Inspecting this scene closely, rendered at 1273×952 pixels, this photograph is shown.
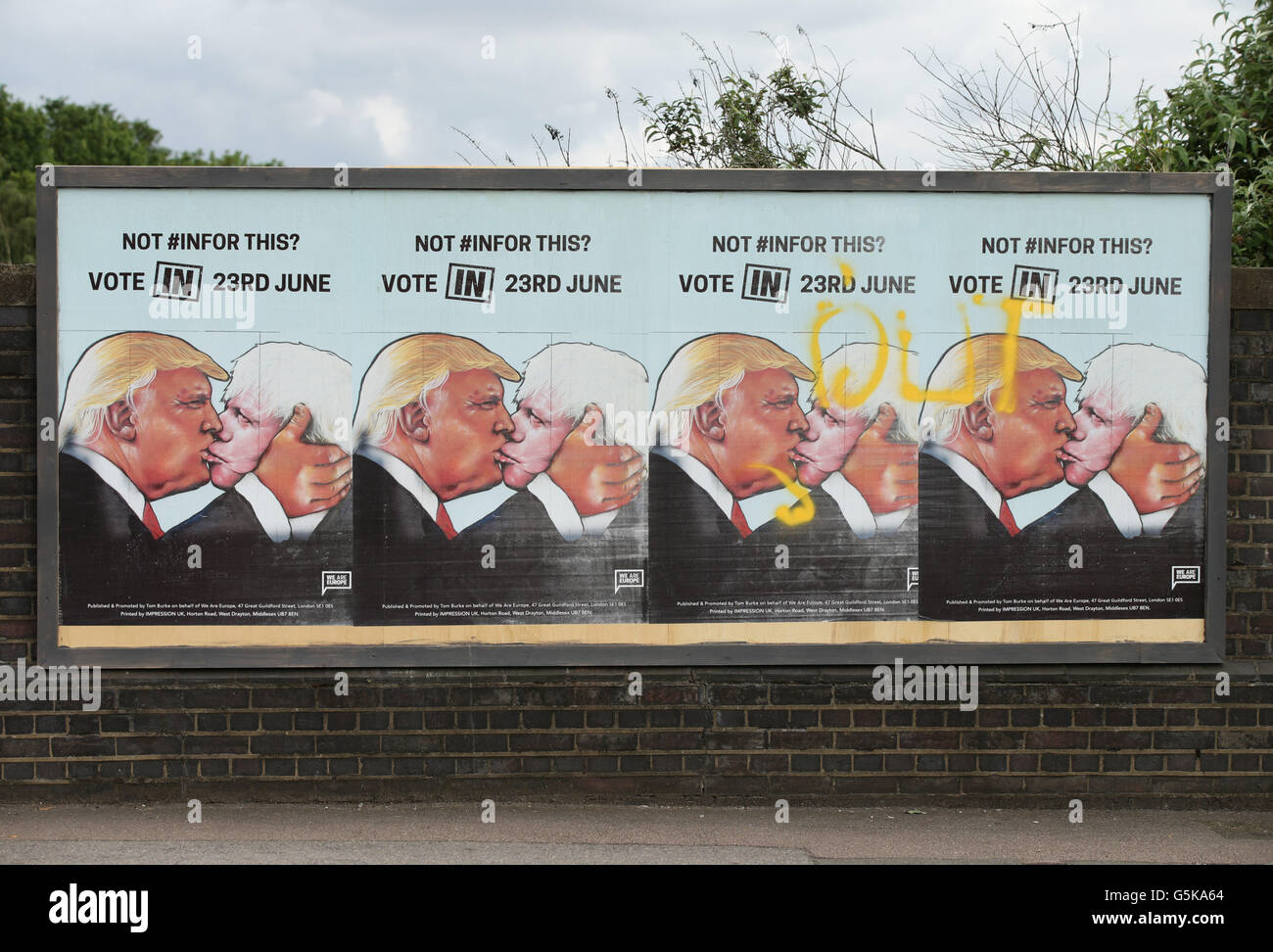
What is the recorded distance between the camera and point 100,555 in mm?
6551

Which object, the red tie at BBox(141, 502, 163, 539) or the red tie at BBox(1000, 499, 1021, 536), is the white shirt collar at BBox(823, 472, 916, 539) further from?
the red tie at BBox(141, 502, 163, 539)

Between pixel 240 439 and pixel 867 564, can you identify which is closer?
pixel 240 439

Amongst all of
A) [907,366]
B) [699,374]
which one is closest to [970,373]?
[907,366]

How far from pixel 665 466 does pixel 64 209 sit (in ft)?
11.4

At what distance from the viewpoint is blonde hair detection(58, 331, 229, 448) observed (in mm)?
6488

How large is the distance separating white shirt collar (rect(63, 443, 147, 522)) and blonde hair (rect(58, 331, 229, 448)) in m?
0.05

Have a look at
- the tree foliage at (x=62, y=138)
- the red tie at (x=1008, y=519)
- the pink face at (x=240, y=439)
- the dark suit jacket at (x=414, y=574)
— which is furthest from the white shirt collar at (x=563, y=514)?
the tree foliage at (x=62, y=138)

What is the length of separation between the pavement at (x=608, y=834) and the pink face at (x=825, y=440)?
1.86 m

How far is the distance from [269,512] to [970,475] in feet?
12.4

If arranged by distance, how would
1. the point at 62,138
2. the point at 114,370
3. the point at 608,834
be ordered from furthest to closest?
the point at 62,138
the point at 114,370
the point at 608,834

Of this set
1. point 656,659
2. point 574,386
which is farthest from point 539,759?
point 574,386

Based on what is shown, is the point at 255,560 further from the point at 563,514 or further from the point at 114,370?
the point at 563,514
